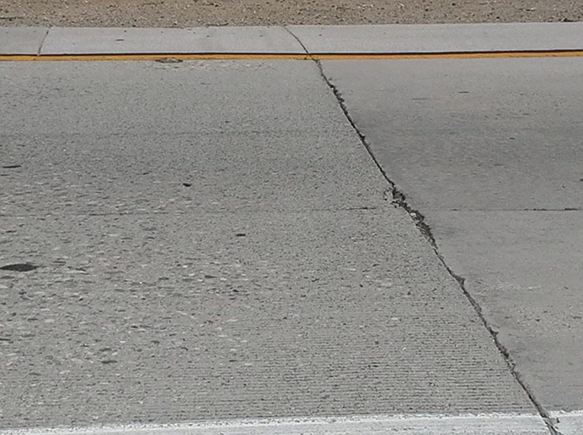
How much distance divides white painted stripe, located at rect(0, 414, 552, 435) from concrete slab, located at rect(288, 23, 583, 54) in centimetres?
618

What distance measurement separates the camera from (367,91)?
873cm

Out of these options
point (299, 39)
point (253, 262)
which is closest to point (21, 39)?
point (299, 39)

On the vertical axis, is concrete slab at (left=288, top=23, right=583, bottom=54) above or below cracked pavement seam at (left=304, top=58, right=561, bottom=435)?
above

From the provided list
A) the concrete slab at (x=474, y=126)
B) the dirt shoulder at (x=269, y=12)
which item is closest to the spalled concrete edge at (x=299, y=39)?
the dirt shoulder at (x=269, y=12)

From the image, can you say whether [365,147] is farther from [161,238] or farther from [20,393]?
[20,393]

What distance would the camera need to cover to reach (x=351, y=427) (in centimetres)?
398

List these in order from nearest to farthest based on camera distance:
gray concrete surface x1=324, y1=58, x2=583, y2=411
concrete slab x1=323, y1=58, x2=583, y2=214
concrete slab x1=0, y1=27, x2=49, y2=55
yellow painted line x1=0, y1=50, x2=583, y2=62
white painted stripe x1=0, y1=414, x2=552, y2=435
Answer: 1. white painted stripe x1=0, y1=414, x2=552, y2=435
2. gray concrete surface x1=324, y1=58, x2=583, y2=411
3. concrete slab x1=323, y1=58, x2=583, y2=214
4. yellow painted line x1=0, y1=50, x2=583, y2=62
5. concrete slab x1=0, y1=27, x2=49, y2=55

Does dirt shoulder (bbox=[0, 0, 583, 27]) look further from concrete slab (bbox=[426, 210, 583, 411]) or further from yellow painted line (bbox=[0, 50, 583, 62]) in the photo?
concrete slab (bbox=[426, 210, 583, 411])

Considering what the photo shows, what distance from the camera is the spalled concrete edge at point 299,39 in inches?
389

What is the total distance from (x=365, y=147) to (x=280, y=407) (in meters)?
3.57

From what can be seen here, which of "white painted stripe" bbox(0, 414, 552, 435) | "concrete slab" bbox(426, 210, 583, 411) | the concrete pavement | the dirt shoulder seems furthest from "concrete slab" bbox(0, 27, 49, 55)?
"white painted stripe" bbox(0, 414, 552, 435)

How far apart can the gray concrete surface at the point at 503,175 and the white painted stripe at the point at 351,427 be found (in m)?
0.26

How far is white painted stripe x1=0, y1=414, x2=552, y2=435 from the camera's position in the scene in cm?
394

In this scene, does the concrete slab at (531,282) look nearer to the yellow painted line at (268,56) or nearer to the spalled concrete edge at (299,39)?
the yellow painted line at (268,56)
